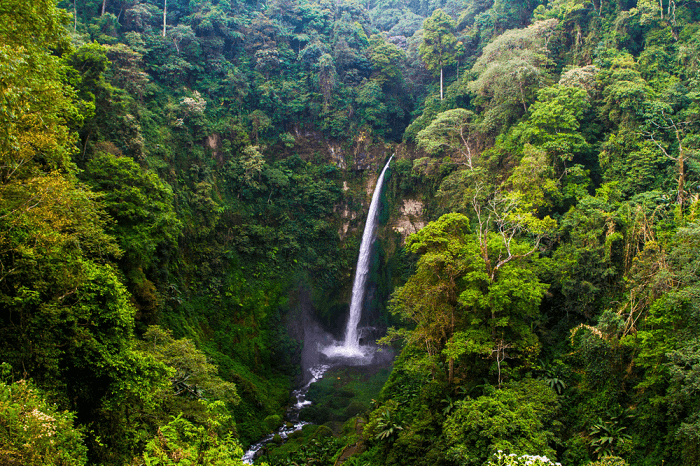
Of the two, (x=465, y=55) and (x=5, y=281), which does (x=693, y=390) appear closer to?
(x=5, y=281)

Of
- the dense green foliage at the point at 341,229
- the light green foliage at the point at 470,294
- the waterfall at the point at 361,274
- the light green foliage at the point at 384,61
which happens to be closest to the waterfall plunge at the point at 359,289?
the waterfall at the point at 361,274

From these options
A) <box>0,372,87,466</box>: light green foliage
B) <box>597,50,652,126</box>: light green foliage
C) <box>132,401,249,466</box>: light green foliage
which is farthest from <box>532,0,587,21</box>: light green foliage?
<box>0,372,87,466</box>: light green foliage

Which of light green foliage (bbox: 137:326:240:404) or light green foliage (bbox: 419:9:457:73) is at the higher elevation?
light green foliage (bbox: 419:9:457:73)

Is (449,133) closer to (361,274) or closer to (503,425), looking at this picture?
(361,274)

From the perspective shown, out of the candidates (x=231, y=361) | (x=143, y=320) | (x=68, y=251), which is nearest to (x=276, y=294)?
(x=231, y=361)

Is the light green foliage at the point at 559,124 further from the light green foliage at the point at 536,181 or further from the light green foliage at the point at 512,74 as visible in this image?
the light green foliage at the point at 512,74

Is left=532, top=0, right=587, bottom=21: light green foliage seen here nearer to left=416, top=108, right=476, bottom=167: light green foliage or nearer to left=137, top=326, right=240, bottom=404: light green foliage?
left=416, top=108, right=476, bottom=167: light green foliage
